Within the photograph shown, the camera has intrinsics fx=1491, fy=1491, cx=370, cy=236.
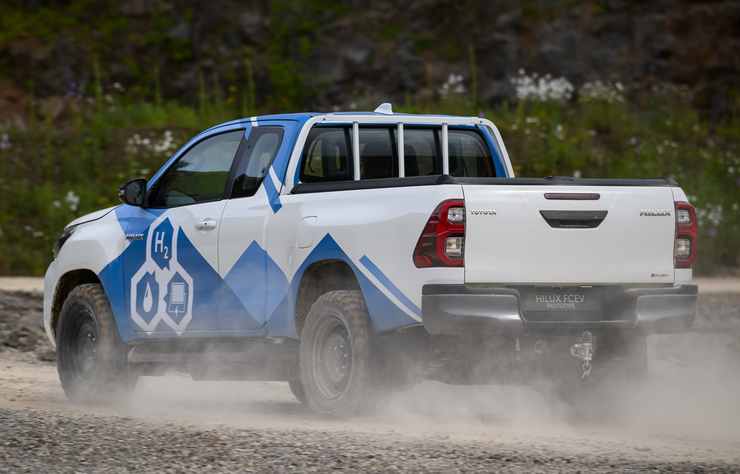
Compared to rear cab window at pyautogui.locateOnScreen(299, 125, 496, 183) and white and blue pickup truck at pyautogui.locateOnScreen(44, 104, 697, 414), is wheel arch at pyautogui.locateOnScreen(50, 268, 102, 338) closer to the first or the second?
white and blue pickup truck at pyautogui.locateOnScreen(44, 104, 697, 414)

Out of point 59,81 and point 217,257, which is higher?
point 59,81

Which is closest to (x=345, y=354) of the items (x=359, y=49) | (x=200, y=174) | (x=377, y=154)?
(x=377, y=154)

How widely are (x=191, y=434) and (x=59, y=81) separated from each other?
670 inches

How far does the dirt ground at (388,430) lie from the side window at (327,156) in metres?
1.53

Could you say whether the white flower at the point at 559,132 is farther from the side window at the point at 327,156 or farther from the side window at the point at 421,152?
the side window at the point at 327,156

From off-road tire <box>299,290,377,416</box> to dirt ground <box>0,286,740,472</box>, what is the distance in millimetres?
129

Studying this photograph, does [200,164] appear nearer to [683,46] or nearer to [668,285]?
[668,285]

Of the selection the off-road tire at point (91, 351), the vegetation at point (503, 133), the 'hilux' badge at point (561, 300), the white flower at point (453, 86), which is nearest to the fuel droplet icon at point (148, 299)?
the off-road tire at point (91, 351)

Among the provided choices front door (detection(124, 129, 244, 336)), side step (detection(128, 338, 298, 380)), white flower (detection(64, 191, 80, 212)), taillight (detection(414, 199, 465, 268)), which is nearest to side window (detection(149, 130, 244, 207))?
front door (detection(124, 129, 244, 336))

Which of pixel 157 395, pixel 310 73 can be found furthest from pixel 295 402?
pixel 310 73

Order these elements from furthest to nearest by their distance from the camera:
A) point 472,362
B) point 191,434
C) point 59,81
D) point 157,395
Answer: point 59,81 < point 157,395 < point 472,362 < point 191,434

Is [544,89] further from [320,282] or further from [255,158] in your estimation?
[320,282]

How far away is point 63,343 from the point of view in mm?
10828

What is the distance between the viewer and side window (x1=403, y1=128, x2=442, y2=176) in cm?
1002
